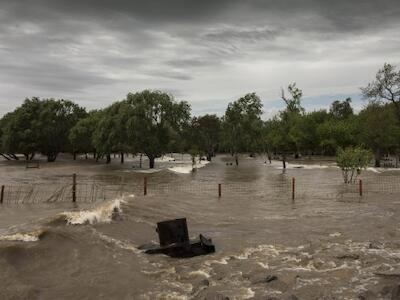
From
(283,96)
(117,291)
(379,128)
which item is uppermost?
(283,96)

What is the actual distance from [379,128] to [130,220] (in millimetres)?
60164

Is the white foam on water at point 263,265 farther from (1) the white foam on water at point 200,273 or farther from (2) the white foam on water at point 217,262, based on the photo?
(1) the white foam on water at point 200,273

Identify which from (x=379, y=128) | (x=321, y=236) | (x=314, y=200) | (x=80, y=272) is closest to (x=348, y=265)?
(x=321, y=236)

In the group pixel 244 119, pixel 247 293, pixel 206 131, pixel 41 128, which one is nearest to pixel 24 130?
pixel 41 128

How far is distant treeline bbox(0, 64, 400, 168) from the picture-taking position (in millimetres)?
68250

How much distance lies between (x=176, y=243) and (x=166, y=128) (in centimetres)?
5434

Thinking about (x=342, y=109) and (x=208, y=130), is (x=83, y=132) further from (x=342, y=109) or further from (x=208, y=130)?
(x=342, y=109)

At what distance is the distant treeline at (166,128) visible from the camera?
68.2 metres

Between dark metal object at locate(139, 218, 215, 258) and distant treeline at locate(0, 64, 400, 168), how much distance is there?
51.8 metres

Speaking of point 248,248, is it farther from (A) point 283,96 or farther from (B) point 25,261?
(A) point 283,96

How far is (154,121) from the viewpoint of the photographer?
68938 mm

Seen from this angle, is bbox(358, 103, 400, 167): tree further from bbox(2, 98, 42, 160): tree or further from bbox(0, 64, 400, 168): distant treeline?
bbox(2, 98, 42, 160): tree

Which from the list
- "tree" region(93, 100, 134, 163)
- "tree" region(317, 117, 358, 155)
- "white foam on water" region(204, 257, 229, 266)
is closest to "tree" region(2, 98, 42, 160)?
"tree" region(93, 100, 134, 163)

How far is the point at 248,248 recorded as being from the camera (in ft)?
51.1
